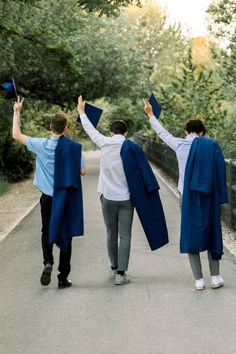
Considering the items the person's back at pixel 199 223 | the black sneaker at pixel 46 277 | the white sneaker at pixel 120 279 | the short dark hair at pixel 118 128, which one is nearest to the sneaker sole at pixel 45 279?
the black sneaker at pixel 46 277

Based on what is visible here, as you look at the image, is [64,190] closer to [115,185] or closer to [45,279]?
[115,185]

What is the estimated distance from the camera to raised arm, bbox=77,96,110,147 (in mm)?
7801

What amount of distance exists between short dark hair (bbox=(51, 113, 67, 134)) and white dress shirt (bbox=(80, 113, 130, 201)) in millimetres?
315

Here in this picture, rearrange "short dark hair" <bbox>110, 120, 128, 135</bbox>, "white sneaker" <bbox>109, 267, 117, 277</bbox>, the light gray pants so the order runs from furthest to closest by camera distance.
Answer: "white sneaker" <bbox>109, 267, 117, 277</bbox> < "short dark hair" <bbox>110, 120, 128, 135</bbox> < the light gray pants

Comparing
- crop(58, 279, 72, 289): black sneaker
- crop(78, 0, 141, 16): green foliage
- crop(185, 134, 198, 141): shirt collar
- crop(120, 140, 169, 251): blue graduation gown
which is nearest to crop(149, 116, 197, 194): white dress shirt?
crop(185, 134, 198, 141): shirt collar

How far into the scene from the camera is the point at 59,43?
63.8ft

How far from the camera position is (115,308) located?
22.0 ft

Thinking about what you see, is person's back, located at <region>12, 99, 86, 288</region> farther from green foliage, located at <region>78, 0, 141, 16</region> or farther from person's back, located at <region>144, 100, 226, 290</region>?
green foliage, located at <region>78, 0, 141, 16</region>

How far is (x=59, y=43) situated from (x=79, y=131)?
1443 inches

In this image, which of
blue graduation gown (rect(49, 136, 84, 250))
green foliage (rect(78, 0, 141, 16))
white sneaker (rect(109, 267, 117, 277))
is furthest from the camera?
green foliage (rect(78, 0, 141, 16))

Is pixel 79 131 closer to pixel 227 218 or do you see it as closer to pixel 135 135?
pixel 135 135

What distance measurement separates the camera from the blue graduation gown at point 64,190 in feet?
25.0

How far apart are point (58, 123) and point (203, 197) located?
168 centimetres

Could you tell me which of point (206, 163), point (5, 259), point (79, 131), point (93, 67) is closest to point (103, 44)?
point (93, 67)
